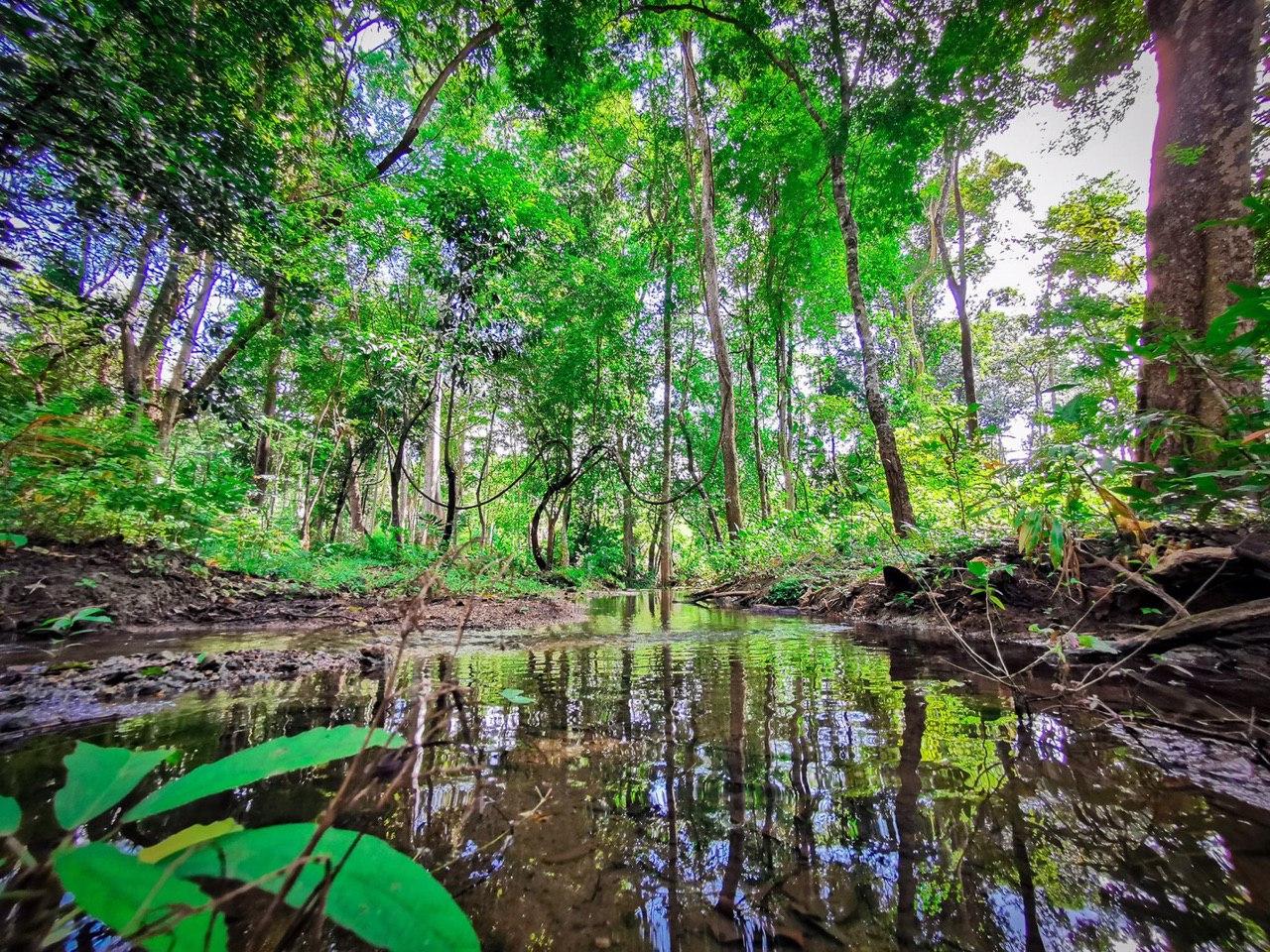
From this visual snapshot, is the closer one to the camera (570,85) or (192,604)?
(192,604)

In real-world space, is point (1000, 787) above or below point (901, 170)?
below

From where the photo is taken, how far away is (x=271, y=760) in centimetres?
51

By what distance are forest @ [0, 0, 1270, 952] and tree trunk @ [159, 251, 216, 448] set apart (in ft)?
0.33

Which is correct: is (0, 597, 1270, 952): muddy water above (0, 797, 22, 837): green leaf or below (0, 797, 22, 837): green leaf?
below

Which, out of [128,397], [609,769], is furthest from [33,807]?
[128,397]

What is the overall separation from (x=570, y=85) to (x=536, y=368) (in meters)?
6.08

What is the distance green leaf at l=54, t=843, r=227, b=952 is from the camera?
387 millimetres

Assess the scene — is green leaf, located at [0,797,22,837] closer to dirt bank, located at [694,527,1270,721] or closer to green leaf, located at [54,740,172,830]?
green leaf, located at [54,740,172,830]

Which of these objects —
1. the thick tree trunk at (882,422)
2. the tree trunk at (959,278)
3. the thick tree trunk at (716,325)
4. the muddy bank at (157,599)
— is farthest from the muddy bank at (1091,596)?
the tree trunk at (959,278)

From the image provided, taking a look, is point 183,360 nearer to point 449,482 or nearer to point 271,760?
point 449,482

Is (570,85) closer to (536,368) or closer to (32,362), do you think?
(536,368)

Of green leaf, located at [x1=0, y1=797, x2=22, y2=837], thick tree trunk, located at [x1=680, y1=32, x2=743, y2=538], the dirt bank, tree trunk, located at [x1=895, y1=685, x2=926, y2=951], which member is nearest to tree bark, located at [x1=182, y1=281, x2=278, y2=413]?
thick tree trunk, located at [x1=680, y1=32, x2=743, y2=538]

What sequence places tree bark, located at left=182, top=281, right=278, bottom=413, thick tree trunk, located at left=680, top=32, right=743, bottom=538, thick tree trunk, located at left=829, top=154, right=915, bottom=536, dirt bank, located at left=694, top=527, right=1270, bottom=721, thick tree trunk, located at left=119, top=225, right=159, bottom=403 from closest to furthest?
dirt bank, located at left=694, top=527, right=1270, bottom=721 → thick tree trunk, located at left=829, top=154, right=915, bottom=536 → thick tree trunk, located at left=119, top=225, right=159, bottom=403 → tree bark, located at left=182, top=281, right=278, bottom=413 → thick tree trunk, located at left=680, top=32, right=743, bottom=538

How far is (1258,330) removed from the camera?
5.74 feet
